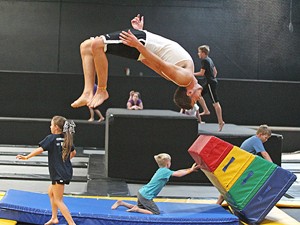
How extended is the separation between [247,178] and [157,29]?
8.02m

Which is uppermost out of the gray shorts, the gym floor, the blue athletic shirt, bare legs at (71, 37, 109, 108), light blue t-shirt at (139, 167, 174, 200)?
bare legs at (71, 37, 109, 108)

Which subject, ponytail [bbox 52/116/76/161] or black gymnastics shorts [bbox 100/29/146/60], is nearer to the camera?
black gymnastics shorts [bbox 100/29/146/60]

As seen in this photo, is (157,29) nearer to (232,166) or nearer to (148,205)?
(232,166)

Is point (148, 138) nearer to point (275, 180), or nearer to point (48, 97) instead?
point (275, 180)

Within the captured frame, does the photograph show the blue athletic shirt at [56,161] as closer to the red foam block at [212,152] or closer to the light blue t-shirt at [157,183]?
the light blue t-shirt at [157,183]

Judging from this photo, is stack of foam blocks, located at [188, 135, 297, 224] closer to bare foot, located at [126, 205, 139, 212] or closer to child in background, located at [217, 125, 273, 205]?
child in background, located at [217, 125, 273, 205]

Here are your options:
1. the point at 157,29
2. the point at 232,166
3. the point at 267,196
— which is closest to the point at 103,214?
the point at 232,166

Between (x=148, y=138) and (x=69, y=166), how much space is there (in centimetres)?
301

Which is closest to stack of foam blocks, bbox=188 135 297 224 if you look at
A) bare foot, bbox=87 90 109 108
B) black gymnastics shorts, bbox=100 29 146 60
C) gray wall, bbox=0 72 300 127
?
bare foot, bbox=87 90 109 108

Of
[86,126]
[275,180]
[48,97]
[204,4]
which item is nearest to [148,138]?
[275,180]

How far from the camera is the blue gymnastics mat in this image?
529 cm

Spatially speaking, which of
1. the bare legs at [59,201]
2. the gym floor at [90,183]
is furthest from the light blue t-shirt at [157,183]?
the gym floor at [90,183]

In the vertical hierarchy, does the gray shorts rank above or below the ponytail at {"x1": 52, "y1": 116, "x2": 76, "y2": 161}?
below

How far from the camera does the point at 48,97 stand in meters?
12.7
